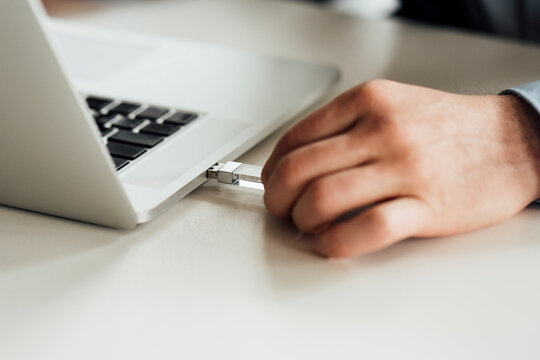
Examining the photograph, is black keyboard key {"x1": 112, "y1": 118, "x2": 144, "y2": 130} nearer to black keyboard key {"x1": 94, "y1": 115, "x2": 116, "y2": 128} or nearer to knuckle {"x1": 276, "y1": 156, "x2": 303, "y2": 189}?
black keyboard key {"x1": 94, "y1": 115, "x2": 116, "y2": 128}

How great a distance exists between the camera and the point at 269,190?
0.43 m

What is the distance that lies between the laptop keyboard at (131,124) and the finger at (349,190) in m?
0.17

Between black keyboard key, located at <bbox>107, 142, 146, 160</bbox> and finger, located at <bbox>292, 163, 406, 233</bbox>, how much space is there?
0.16m

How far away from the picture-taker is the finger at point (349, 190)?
1.31ft

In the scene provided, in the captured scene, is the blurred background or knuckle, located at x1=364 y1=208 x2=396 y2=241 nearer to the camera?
knuckle, located at x1=364 y1=208 x2=396 y2=241

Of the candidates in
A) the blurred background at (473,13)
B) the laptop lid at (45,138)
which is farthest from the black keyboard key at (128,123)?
the blurred background at (473,13)

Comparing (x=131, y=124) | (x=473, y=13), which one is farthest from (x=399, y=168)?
(x=473, y=13)

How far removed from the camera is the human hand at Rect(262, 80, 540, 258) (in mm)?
400

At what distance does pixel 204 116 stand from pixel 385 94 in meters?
0.20

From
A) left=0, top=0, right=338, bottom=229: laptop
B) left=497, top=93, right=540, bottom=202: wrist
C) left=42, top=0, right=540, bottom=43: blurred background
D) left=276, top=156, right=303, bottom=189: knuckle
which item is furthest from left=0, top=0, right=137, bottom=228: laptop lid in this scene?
left=42, top=0, right=540, bottom=43: blurred background

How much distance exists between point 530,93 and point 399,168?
145 mm

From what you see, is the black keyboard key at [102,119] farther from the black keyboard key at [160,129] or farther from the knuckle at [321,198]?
the knuckle at [321,198]

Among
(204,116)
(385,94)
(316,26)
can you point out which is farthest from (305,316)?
(316,26)

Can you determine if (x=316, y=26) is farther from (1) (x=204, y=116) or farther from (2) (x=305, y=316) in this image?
(2) (x=305, y=316)
